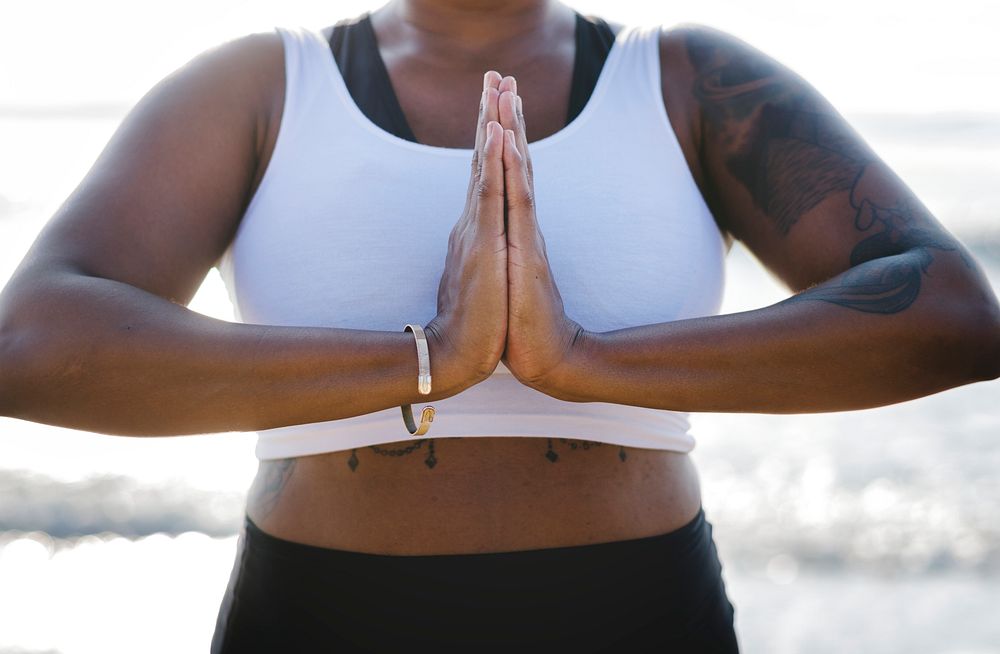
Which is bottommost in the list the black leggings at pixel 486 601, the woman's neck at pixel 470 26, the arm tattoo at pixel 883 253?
the black leggings at pixel 486 601

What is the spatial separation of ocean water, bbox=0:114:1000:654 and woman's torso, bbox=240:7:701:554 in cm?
286

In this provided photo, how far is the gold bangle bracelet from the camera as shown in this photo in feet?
4.59

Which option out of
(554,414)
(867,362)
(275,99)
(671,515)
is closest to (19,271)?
(275,99)

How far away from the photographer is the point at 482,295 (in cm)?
140

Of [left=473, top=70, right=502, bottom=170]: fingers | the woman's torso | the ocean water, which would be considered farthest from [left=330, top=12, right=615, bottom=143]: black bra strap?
the ocean water

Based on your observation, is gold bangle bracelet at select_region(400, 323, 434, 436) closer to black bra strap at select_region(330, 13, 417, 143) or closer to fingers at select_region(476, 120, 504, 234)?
fingers at select_region(476, 120, 504, 234)

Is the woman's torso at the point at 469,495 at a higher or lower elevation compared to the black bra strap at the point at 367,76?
lower

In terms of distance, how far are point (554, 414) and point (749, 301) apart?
31.6 ft

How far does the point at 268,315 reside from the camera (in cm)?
166

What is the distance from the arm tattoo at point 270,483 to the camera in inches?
66.0

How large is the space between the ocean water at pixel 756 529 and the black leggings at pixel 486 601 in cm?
285

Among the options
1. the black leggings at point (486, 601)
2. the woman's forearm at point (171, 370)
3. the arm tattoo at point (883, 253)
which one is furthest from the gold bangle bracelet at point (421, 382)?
the arm tattoo at point (883, 253)

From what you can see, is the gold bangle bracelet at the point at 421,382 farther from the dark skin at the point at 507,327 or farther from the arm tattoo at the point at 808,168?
the arm tattoo at the point at 808,168

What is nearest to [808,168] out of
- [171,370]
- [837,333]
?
[837,333]
